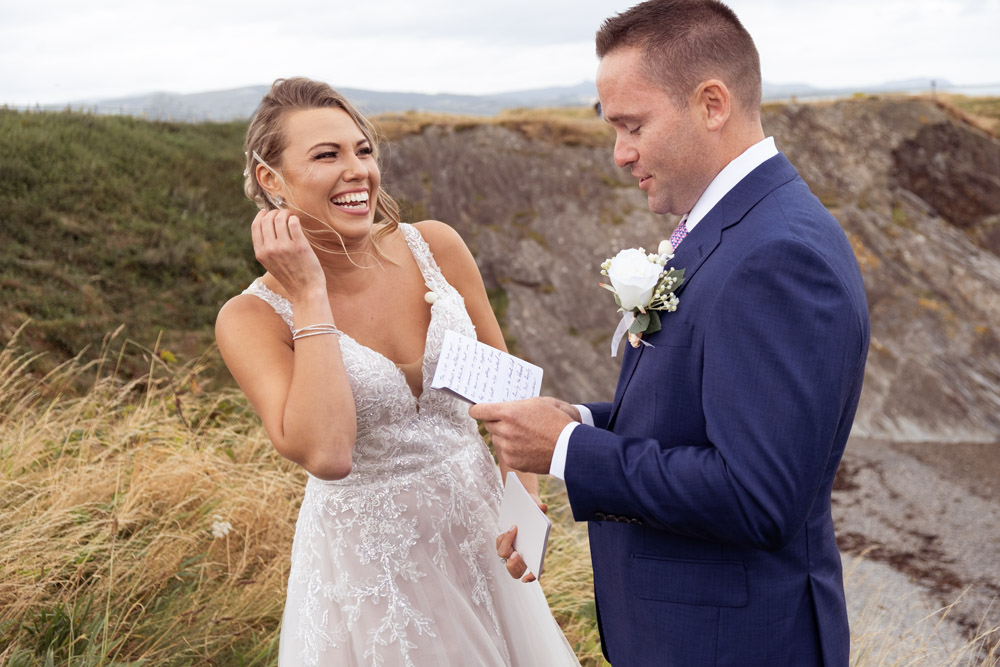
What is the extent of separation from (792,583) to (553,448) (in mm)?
651

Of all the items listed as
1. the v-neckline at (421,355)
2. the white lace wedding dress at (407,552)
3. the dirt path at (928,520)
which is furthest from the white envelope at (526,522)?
the dirt path at (928,520)

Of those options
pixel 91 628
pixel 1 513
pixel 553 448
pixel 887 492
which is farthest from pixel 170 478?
pixel 887 492

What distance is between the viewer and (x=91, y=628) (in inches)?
138

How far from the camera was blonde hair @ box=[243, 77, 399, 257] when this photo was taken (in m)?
3.04

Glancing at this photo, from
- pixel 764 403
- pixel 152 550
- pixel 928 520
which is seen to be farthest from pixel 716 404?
pixel 928 520

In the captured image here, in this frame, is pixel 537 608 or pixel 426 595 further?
pixel 537 608

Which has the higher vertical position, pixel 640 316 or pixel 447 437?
pixel 640 316

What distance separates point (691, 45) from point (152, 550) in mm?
3772

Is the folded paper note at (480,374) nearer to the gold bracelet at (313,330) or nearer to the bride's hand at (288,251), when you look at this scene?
the gold bracelet at (313,330)

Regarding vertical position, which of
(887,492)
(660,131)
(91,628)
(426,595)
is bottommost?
(887,492)

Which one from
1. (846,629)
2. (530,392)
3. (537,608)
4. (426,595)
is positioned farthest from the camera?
(537,608)

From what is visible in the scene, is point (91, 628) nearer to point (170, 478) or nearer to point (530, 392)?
point (170, 478)

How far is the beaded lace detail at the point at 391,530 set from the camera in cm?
265

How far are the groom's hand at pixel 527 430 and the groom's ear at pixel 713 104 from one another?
81cm
